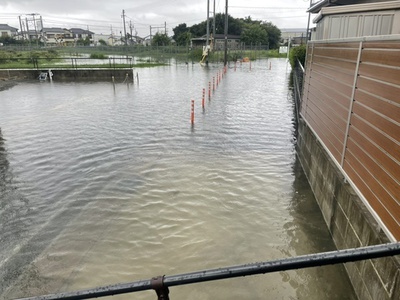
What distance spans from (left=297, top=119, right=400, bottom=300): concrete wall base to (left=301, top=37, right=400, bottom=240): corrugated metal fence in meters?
0.18

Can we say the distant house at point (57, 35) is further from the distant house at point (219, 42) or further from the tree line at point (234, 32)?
the distant house at point (219, 42)

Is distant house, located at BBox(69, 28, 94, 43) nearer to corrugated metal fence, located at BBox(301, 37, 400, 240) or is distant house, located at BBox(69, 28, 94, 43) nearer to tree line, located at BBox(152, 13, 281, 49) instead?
tree line, located at BBox(152, 13, 281, 49)

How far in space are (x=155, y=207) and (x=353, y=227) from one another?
3984 mm

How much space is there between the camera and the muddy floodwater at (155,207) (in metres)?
4.86

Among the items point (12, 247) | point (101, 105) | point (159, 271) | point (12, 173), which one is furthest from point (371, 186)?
point (101, 105)

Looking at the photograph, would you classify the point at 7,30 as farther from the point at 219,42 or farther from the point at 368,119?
the point at 368,119

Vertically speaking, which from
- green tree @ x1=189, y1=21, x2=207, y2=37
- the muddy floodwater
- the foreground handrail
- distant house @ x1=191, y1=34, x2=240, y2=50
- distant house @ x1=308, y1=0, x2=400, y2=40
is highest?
green tree @ x1=189, y1=21, x2=207, y2=37

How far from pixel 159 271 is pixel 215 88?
20.2 metres

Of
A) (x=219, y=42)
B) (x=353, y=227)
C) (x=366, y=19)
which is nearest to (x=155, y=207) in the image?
(x=353, y=227)

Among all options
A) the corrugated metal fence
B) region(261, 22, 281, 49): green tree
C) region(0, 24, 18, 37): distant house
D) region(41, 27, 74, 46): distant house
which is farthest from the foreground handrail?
region(0, 24, 18, 37): distant house

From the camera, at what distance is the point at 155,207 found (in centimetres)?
694

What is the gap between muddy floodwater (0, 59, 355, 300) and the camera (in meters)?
4.86

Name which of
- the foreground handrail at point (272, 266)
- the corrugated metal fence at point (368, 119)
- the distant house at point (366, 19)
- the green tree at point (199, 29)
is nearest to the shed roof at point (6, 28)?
the green tree at point (199, 29)

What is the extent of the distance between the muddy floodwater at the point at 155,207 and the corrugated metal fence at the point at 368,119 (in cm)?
148
